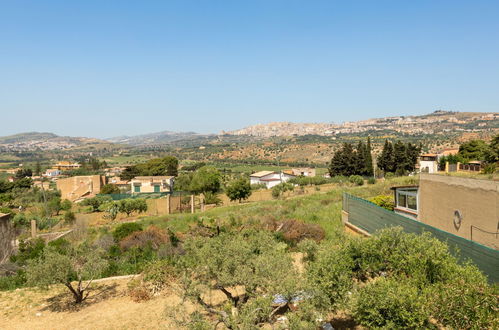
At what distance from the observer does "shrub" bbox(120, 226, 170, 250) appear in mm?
15612

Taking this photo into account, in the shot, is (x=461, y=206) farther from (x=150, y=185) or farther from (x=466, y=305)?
(x=150, y=185)

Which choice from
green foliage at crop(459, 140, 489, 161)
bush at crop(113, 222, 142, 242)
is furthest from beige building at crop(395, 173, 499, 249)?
green foliage at crop(459, 140, 489, 161)

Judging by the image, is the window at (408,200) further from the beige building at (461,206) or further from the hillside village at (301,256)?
the beige building at (461,206)

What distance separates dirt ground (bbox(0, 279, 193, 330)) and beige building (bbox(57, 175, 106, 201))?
159 ft

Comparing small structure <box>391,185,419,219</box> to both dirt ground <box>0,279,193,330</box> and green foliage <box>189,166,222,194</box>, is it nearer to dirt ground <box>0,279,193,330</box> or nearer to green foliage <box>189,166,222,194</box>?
dirt ground <box>0,279,193,330</box>

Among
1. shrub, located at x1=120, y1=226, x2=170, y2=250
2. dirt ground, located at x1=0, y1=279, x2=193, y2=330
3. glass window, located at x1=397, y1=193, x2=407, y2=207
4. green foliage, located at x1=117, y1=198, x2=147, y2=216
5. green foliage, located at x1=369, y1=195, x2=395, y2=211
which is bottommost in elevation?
green foliage, located at x1=117, y1=198, x2=147, y2=216

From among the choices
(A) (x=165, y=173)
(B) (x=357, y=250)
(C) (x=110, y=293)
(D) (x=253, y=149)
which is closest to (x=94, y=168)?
(A) (x=165, y=173)

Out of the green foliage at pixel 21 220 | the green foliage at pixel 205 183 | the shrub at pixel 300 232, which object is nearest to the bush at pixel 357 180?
the green foliage at pixel 205 183

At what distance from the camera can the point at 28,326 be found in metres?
9.08

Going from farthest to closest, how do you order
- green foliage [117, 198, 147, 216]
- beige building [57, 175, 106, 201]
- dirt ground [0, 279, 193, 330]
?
beige building [57, 175, 106, 201] → green foliage [117, 198, 147, 216] → dirt ground [0, 279, 193, 330]

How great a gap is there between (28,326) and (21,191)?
2354 inches

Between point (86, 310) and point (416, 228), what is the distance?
10.0 m

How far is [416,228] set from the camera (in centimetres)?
1042

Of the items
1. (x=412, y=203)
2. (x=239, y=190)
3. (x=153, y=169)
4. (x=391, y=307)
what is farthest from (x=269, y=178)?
(x=391, y=307)
